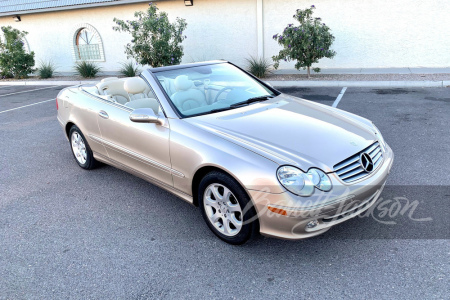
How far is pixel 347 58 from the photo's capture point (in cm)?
1292

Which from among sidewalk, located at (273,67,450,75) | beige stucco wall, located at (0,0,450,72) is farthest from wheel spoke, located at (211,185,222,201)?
beige stucco wall, located at (0,0,450,72)

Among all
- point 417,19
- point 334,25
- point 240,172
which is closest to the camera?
point 240,172

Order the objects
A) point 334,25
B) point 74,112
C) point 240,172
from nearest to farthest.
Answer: point 240,172, point 74,112, point 334,25

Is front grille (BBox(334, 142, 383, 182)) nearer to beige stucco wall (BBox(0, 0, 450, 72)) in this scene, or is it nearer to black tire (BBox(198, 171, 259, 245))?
black tire (BBox(198, 171, 259, 245))

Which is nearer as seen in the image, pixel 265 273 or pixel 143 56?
pixel 265 273

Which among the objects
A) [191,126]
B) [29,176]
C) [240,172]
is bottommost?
[29,176]

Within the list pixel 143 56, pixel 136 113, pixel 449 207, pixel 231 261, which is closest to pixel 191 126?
pixel 136 113

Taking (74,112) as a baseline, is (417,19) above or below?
above

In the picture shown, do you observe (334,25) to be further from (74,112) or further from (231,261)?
(231,261)

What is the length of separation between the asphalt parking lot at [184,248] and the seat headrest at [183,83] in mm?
1246

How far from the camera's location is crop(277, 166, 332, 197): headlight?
9.07 feet

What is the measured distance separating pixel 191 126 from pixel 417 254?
7.13ft

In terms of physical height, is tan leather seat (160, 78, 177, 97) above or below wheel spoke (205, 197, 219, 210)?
above

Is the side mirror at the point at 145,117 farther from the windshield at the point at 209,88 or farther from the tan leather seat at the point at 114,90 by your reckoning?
the tan leather seat at the point at 114,90
